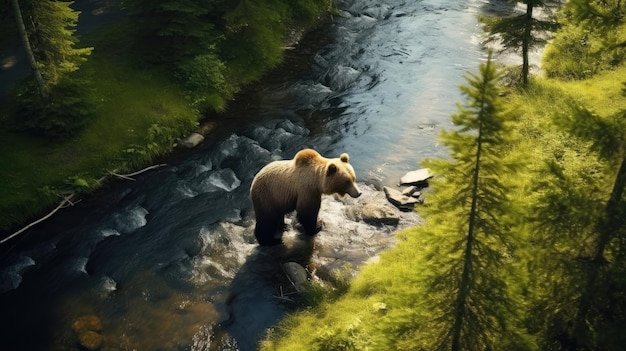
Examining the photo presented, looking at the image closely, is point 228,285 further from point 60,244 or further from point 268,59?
point 268,59

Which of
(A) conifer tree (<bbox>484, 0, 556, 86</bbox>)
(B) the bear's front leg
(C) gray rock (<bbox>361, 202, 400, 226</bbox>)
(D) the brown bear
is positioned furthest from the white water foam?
(A) conifer tree (<bbox>484, 0, 556, 86</bbox>)

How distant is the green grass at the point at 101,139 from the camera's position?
14898 mm

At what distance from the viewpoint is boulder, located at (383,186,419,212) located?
14453 millimetres

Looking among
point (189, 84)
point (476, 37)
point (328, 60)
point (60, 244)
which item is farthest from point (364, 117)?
point (60, 244)

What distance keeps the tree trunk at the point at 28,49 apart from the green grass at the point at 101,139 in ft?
5.80

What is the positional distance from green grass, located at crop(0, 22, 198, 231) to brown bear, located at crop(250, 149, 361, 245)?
6.48 m

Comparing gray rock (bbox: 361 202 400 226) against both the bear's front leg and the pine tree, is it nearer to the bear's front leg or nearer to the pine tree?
the bear's front leg

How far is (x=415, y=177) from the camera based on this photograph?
1553cm

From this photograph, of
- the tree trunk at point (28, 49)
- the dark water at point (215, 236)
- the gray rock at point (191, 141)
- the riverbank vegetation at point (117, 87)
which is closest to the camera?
the dark water at point (215, 236)

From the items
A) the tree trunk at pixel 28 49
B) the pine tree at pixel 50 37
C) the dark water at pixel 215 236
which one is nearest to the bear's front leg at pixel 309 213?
the dark water at pixel 215 236

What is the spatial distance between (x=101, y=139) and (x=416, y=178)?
10867 mm

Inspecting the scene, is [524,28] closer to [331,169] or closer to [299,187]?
[331,169]

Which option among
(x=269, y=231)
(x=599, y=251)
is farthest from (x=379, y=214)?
(x=599, y=251)

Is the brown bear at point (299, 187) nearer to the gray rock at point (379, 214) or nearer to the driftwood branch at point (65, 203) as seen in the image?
the gray rock at point (379, 214)
